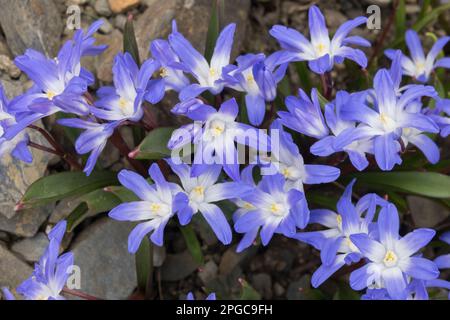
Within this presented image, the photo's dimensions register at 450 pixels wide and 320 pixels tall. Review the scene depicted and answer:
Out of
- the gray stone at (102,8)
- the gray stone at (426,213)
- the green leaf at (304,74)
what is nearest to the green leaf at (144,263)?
the green leaf at (304,74)

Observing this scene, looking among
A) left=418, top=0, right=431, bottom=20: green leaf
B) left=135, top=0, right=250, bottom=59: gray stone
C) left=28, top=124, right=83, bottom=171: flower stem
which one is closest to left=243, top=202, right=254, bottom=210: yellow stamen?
left=28, top=124, right=83, bottom=171: flower stem

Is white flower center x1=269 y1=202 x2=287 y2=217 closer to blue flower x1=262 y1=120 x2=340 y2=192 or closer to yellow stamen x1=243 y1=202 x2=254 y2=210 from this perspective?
blue flower x1=262 y1=120 x2=340 y2=192

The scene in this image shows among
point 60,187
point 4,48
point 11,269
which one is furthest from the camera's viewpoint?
point 4,48

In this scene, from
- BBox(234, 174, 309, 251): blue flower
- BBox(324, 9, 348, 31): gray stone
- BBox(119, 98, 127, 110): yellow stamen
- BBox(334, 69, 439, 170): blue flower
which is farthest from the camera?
BBox(324, 9, 348, 31): gray stone

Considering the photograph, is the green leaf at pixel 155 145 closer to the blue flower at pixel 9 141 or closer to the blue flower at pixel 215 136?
the blue flower at pixel 215 136

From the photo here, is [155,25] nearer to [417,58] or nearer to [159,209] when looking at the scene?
[159,209]

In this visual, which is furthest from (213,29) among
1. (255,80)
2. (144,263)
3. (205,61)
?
(144,263)

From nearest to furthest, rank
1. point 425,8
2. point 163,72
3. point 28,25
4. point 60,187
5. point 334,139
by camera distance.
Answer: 1. point 334,139
2. point 163,72
3. point 60,187
4. point 28,25
5. point 425,8
